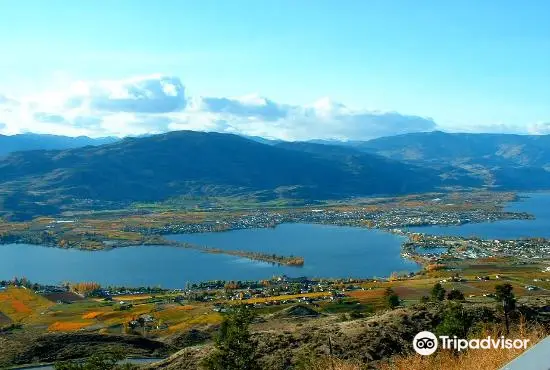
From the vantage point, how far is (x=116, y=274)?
83.4 meters

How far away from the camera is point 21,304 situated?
64.4 m

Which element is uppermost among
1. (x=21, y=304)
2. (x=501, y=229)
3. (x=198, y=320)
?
(x=198, y=320)

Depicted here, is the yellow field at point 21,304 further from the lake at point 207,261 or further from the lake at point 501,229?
the lake at point 501,229

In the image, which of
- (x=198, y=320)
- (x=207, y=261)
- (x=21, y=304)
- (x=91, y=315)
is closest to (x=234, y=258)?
(x=207, y=261)

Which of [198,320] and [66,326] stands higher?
[198,320]

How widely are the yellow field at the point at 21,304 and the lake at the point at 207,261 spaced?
10315 millimetres

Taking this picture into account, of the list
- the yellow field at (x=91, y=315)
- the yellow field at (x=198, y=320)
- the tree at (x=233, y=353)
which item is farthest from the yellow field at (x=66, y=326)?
the tree at (x=233, y=353)

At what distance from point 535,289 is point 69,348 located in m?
48.2

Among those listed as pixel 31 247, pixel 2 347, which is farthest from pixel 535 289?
pixel 31 247

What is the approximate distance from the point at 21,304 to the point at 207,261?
110ft

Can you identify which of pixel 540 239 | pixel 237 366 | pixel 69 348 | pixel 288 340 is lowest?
pixel 540 239

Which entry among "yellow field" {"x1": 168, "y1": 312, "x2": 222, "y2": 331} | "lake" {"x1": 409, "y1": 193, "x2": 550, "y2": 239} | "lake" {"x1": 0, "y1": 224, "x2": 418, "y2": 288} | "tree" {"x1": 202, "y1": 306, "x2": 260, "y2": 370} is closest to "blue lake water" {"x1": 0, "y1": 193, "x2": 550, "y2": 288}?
"lake" {"x1": 0, "y1": 224, "x2": 418, "y2": 288}

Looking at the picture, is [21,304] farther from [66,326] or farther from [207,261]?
[207,261]

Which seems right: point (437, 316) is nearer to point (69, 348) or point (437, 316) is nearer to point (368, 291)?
point (69, 348)
